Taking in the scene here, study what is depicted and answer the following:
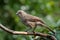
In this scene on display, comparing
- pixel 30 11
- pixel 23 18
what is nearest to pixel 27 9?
pixel 30 11

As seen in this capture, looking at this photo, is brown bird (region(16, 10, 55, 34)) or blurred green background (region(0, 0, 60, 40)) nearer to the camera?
brown bird (region(16, 10, 55, 34))

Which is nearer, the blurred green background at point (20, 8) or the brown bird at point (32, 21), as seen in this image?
the brown bird at point (32, 21)

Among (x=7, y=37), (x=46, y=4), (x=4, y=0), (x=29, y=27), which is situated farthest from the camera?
(x=4, y=0)

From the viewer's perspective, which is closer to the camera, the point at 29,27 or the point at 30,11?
the point at 29,27

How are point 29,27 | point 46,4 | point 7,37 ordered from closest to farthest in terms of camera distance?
point 29,27 < point 7,37 < point 46,4

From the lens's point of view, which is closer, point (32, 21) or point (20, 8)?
point (32, 21)

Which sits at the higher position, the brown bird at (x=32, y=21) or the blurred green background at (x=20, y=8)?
the blurred green background at (x=20, y=8)

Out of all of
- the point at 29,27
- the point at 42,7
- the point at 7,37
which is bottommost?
the point at 29,27

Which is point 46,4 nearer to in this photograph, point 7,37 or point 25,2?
point 25,2

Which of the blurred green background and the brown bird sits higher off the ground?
the blurred green background

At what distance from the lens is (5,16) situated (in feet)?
15.4

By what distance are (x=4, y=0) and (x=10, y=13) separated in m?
0.31

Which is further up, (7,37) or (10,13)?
(10,13)

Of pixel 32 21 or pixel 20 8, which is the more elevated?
pixel 20 8
